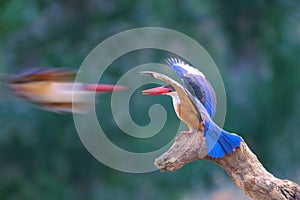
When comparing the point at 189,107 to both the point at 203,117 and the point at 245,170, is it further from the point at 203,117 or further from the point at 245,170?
the point at 245,170

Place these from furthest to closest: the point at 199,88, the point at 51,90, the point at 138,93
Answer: the point at 138,93 < the point at 199,88 < the point at 51,90

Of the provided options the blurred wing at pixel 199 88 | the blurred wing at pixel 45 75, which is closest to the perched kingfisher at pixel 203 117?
the blurred wing at pixel 199 88

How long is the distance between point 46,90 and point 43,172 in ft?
5.11

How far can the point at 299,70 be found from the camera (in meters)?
2.68

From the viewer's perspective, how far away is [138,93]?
2.49m

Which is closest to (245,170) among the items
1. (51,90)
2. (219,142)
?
(219,142)

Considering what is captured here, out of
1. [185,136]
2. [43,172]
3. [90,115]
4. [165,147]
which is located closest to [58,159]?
[43,172]

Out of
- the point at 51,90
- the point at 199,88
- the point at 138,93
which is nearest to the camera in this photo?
the point at 51,90

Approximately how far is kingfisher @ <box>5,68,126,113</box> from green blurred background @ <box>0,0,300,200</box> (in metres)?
1.33

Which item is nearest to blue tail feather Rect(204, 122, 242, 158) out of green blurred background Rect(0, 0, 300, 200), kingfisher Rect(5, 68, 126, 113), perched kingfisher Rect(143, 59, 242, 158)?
perched kingfisher Rect(143, 59, 242, 158)

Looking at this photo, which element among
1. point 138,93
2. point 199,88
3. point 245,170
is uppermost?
point 138,93

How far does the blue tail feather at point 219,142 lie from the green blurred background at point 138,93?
4.16 feet

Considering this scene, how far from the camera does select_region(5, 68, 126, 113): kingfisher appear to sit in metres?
1.04

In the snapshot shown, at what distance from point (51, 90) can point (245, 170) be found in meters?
0.31
